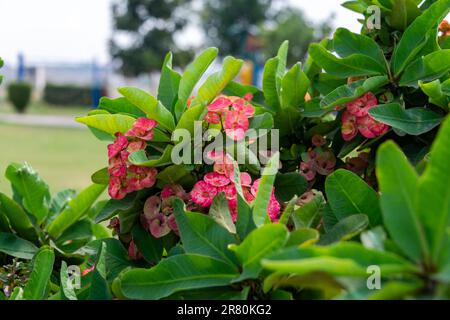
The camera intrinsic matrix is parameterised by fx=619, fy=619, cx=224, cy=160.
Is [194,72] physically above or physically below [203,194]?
above

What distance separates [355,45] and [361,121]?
0.21 meters

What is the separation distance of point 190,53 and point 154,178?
43750 millimetres

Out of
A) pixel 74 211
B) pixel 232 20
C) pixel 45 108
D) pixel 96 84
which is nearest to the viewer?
pixel 74 211

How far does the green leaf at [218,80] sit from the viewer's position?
4.42 feet

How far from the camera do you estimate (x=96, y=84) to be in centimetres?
3781

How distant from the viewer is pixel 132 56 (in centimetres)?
4450

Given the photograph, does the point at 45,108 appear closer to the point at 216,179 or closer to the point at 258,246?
the point at 216,179

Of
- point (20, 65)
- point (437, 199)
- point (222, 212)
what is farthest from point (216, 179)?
point (20, 65)

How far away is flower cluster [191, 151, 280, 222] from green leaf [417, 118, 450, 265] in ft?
1.54

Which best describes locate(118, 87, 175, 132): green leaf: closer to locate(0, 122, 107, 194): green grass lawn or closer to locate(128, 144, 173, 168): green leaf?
locate(128, 144, 173, 168): green leaf

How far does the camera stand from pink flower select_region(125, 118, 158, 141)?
1.30 metres
